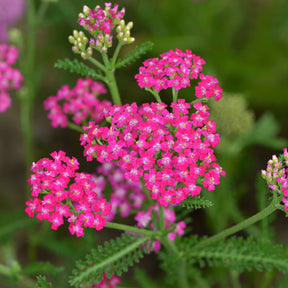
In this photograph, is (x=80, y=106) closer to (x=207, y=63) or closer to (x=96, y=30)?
(x=96, y=30)

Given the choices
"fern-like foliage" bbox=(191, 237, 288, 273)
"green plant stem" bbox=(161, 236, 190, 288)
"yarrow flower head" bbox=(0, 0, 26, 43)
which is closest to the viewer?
"fern-like foliage" bbox=(191, 237, 288, 273)

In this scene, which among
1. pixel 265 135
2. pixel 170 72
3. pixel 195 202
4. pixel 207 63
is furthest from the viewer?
pixel 207 63

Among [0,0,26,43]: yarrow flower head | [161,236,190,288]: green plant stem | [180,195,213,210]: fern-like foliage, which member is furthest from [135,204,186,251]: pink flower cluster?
[0,0,26,43]: yarrow flower head

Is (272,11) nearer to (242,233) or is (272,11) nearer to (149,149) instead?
(242,233)

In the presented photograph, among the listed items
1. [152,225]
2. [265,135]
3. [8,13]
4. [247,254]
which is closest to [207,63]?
[265,135]

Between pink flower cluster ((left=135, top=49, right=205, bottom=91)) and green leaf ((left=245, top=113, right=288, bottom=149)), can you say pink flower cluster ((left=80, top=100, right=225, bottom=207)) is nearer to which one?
pink flower cluster ((left=135, top=49, right=205, bottom=91))

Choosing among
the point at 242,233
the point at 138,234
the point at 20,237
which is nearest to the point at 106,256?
the point at 138,234

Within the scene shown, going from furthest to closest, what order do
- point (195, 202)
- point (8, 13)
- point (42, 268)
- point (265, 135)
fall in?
point (8, 13) → point (265, 135) → point (42, 268) → point (195, 202)
